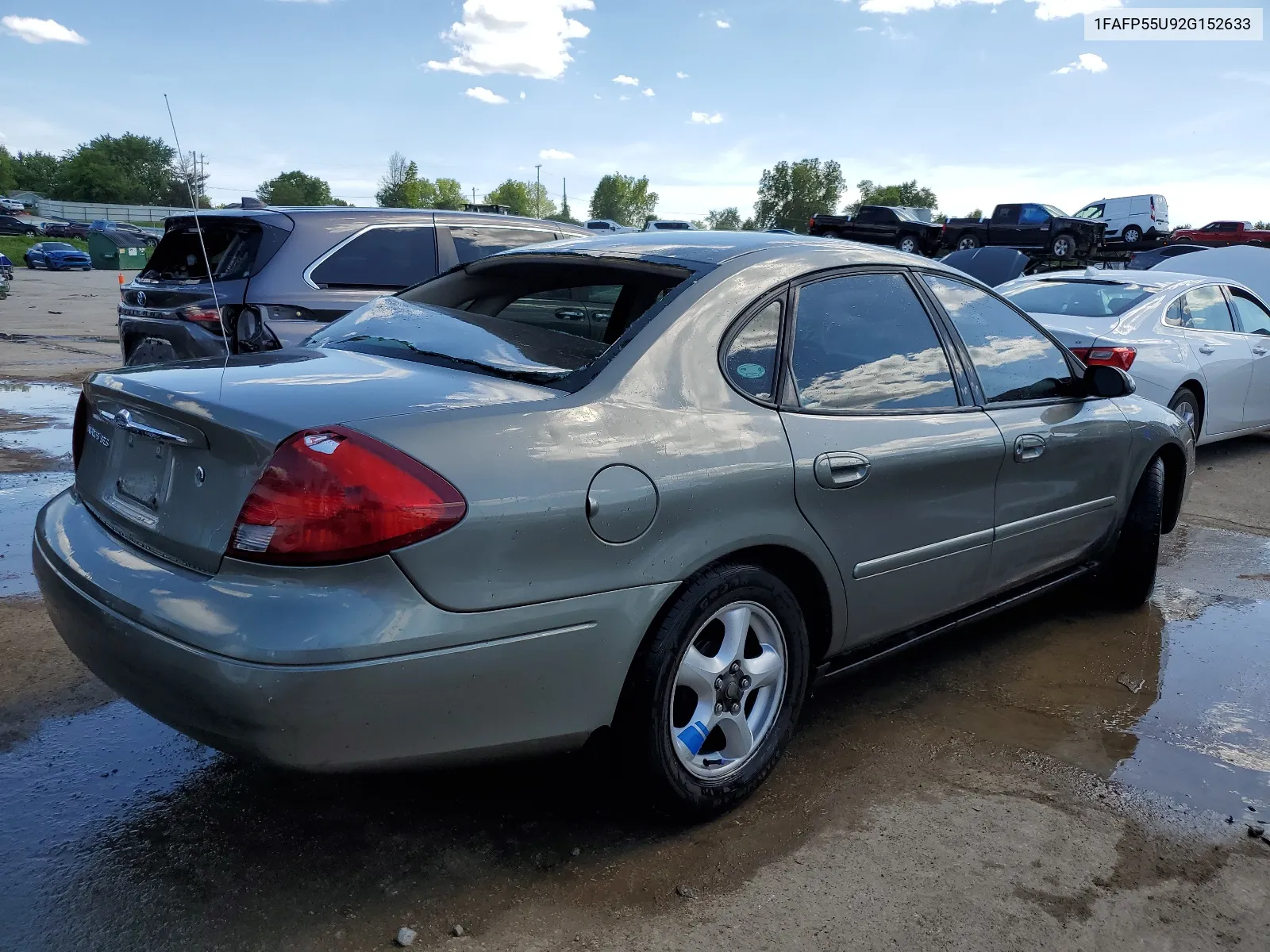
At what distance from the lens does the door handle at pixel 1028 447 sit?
356 centimetres

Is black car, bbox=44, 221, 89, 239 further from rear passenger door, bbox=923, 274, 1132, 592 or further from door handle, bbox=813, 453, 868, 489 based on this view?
door handle, bbox=813, 453, 868, 489

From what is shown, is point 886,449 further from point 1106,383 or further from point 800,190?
point 800,190

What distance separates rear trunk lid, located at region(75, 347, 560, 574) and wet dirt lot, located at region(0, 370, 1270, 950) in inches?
27.1

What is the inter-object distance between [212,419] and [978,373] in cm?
252

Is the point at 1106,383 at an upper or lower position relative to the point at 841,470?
upper

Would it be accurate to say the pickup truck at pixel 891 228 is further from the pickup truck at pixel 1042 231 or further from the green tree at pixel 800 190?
the green tree at pixel 800 190

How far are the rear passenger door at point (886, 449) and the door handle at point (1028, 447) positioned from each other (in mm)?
121

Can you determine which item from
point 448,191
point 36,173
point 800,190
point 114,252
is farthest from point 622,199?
point 114,252

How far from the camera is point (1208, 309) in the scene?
8031 mm

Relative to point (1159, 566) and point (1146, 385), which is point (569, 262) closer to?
point (1159, 566)

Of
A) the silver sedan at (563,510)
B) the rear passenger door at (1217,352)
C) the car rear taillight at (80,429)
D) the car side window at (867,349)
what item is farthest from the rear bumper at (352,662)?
the rear passenger door at (1217,352)

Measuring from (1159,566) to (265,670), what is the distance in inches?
191

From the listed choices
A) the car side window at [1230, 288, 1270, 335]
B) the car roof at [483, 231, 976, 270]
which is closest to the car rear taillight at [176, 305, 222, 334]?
the car roof at [483, 231, 976, 270]

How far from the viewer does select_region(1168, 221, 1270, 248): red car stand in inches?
1399
